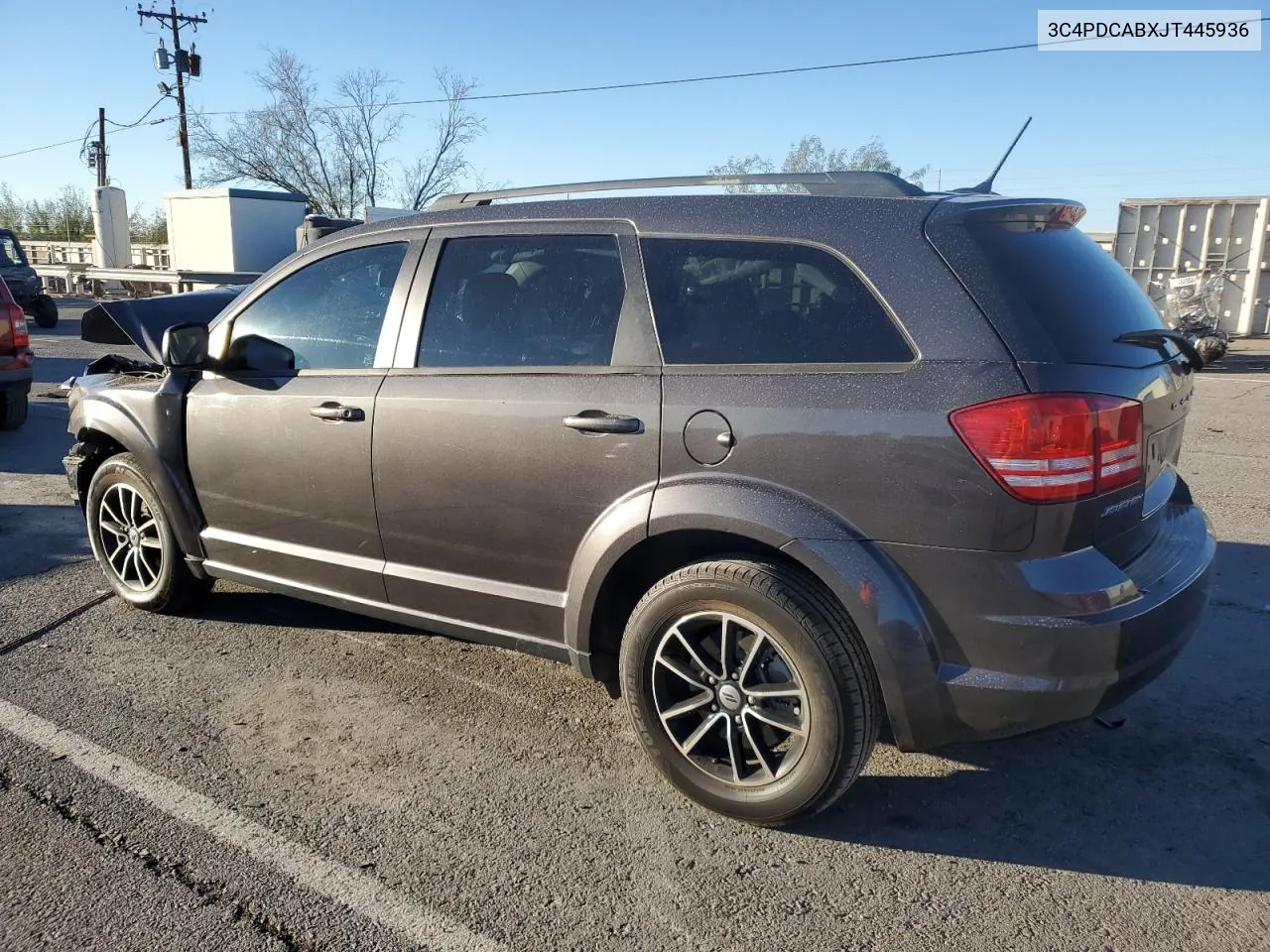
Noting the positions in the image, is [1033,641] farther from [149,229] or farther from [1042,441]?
[149,229]

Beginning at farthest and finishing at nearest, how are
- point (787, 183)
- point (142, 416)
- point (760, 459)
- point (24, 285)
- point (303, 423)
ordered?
point (24, 285)
point (142, 416)
point (303, 423)
point (787, 183)
point (760, 459)

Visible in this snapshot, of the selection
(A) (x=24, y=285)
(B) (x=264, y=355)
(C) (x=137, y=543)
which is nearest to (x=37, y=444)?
(C) (x=137, y=543)

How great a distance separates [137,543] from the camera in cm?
460

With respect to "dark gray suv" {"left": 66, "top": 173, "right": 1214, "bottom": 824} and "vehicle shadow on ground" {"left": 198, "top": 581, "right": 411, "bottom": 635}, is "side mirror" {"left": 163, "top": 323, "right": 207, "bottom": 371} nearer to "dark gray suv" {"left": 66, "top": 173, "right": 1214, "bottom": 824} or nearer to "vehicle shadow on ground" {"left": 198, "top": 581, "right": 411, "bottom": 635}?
"dark gray suv" {"left": 66, "top": 173, "right": 1214, "bottom": 824}

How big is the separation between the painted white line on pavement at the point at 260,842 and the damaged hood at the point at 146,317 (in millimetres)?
1875

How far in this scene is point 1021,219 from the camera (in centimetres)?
283

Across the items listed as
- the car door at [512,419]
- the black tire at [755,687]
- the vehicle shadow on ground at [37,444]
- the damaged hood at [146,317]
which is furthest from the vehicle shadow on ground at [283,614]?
the vehicle shadow on ground at [37,444]

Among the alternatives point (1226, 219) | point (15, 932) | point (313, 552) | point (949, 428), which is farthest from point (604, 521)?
point (1226, 219)

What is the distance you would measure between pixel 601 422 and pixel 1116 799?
2.04 meters

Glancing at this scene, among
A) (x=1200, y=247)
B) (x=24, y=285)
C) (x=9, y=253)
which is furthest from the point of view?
(x=9, y=253)

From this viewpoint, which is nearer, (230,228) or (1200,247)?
(1200,247)

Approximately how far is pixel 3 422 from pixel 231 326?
21.3 feet

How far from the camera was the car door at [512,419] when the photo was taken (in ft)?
10.0

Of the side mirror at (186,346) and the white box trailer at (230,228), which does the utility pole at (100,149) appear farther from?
the side mirror at (186,346)
